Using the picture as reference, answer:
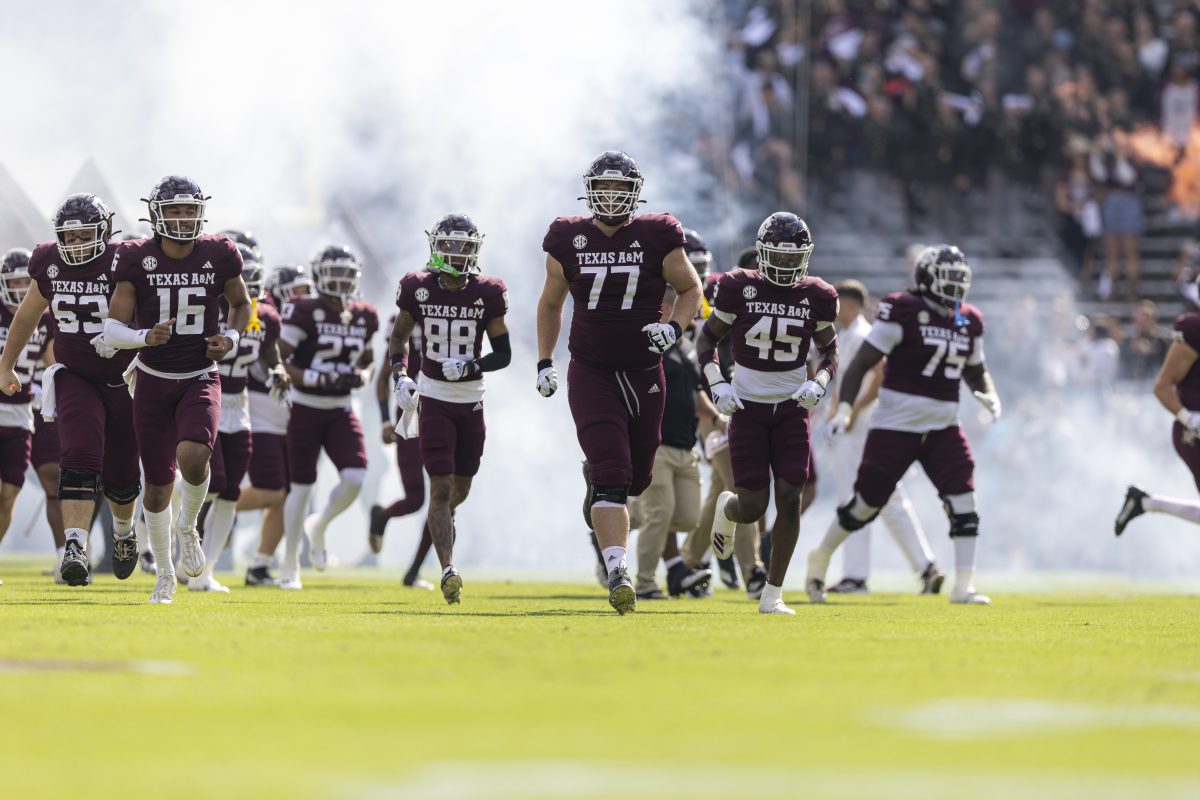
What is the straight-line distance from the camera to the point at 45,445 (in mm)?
12938

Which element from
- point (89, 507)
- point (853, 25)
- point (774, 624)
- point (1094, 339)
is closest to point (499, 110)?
point (853, 25)

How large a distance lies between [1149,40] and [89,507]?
16.9 metres

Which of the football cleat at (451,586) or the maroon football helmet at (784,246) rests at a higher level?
the maroon football helmet at (784,246)

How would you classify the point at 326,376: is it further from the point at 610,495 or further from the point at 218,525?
the point at 610,495

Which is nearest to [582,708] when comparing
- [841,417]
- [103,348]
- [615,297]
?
[615,297]

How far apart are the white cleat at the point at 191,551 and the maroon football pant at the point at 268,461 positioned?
2941 mm

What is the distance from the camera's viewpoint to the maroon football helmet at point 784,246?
9.62 meters

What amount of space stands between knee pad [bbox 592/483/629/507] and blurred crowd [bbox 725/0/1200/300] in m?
13.6

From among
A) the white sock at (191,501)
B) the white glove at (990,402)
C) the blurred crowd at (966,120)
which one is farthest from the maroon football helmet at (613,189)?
the blurred crowd at (966,120)

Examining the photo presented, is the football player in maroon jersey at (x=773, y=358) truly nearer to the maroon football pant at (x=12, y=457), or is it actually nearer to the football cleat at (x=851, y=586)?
the football cleat at (x=851, y=586)

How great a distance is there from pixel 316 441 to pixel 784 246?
417 centimetres

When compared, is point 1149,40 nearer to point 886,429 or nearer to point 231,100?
point 231,100

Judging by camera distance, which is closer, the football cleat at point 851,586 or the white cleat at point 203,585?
the white cleat at point 203,585

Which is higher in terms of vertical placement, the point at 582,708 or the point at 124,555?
the point at 582,708
